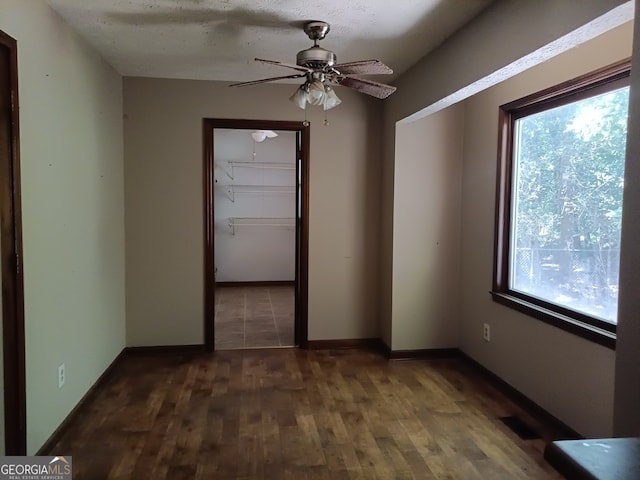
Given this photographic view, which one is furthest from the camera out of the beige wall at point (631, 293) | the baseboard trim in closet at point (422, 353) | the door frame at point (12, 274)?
the baseboard trim in closet at point (422, 353)

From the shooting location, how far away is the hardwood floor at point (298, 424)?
2.30 m

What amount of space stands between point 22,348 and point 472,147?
3311 millimetres

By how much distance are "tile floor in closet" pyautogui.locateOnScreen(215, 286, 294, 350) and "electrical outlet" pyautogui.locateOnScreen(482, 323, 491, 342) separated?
1.75 m

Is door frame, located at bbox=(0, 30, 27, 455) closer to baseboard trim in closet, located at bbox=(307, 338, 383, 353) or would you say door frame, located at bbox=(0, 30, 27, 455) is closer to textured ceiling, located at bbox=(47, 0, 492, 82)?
textured ceiling, located at bbox=(47, 0, 492, 82)

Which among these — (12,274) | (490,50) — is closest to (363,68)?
(490,50)

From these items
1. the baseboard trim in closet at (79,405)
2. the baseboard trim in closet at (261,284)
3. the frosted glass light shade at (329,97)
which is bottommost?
the baseboard trim in closet at (79,405)

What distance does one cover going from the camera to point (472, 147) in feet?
12.2

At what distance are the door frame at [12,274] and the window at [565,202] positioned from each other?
2.80 metres

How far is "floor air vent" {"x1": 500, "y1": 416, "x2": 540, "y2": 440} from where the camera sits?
2.63 m

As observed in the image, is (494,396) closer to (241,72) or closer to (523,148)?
(523,148)

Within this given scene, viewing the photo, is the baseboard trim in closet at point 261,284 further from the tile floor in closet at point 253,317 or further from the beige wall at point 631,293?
the beige wall at point 631,293

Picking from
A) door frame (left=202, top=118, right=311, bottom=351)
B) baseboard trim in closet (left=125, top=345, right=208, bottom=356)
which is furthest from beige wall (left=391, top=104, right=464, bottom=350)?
baseboard trim in closet (left=125, top=345, right=208, bottom=356)

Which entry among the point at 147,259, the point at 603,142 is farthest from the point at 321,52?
the point at 147,259

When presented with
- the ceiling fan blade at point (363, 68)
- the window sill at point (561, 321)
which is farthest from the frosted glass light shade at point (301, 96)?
the window sill at point (561, 321)
